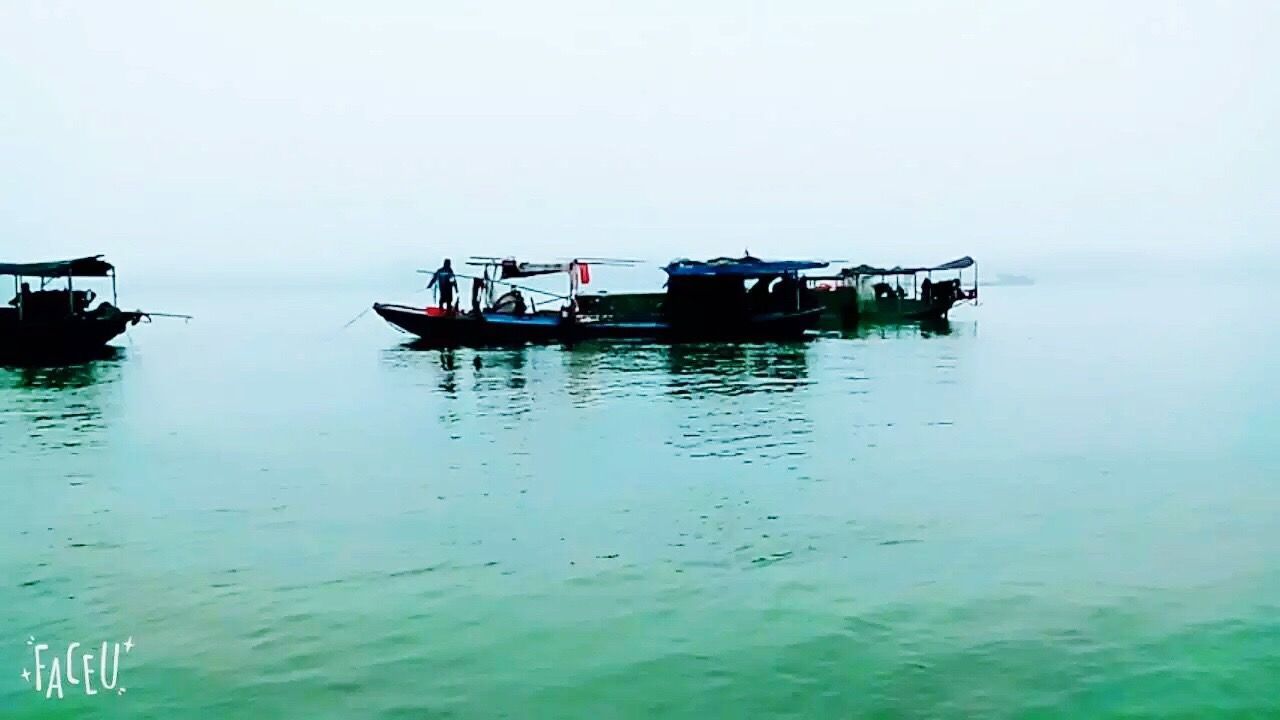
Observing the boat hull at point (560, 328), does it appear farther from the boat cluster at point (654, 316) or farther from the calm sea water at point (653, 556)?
the calm sea water at point (653, 556)

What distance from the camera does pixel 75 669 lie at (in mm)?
9336

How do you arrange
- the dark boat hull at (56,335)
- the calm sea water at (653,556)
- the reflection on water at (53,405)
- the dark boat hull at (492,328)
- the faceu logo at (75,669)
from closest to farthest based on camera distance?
the calm sea water at (653,556) → the faceu logo at (75,669) → the reflection on water at (53,405) → the dark boat hull at (56,335) → the dark boat hull at (492,328)

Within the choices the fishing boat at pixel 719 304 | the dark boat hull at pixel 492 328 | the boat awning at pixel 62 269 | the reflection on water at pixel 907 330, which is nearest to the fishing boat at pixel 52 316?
the boat awning at pixel 62 269

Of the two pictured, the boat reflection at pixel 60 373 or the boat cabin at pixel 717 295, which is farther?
the boat cabin at pixel 717 295

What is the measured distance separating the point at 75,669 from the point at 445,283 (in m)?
34.5

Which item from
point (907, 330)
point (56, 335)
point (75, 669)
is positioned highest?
point (56, 335)

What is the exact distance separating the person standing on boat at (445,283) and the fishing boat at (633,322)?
0.31 metres

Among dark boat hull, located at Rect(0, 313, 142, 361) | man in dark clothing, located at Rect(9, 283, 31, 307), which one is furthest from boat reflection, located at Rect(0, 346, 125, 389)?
man in dark clothing, located at Rect(9, 283, 31, 307)

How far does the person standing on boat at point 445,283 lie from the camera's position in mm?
41969

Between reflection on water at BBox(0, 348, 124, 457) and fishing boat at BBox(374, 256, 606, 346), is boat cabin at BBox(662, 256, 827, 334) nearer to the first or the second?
fishing boat at BBox(374, 256, 606, 346)

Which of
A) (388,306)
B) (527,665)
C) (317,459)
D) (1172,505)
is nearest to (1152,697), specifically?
(527,665)

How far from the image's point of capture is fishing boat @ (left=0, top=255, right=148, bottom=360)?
3828 cm

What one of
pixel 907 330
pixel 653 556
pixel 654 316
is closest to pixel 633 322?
pixel 654 316

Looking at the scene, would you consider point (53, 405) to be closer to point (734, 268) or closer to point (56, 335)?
point (56, 335)
